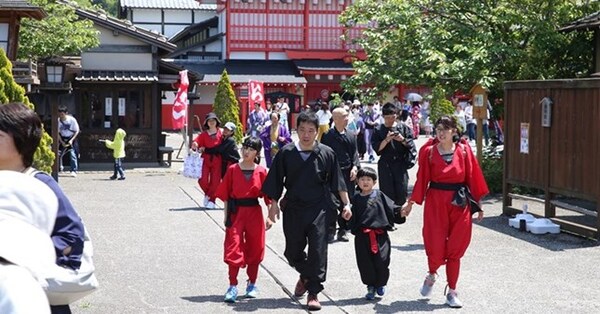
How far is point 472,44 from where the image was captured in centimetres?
1888

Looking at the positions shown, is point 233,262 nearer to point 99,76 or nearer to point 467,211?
point 467,211

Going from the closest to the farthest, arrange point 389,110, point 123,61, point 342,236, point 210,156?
point 389,110
point 342,236
point 210,156
point 123,61

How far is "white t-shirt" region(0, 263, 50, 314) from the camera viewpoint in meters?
2.96

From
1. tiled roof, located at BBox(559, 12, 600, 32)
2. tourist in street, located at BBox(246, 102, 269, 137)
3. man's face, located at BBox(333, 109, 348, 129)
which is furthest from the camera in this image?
tourist in street, located at BBox(246, 102, 269, 137)

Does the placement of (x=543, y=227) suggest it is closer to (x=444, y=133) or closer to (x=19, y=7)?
(x=444, y=133)

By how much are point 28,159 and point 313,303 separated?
438 centimetres

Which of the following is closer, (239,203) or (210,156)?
(239,203)

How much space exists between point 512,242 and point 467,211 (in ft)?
12.7

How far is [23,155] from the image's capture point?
4.34 meters

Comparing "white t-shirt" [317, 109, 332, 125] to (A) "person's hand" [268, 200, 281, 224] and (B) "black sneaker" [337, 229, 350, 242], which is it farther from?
(A) "person's hand" [268, 200, 281, 224]

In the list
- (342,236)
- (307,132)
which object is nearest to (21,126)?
(307,132)

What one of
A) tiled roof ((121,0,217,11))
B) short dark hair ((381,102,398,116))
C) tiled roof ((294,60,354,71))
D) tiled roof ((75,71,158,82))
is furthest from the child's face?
tiled roof ((121,0,217,11))

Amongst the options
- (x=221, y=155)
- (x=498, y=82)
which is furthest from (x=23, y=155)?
(x=498, y=82)

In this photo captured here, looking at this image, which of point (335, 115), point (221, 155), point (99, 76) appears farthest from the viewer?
point (99, 76)
